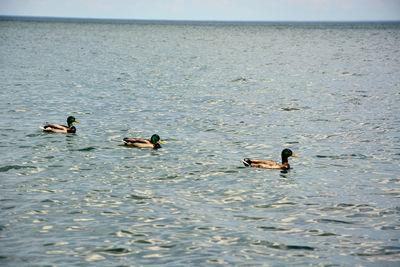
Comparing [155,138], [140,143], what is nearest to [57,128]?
[140,143]

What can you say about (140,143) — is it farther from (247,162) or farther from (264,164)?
(264,164)

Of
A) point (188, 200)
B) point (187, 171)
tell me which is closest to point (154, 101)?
point (187, 171)

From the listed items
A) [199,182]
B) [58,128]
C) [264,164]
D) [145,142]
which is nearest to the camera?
[199,182]

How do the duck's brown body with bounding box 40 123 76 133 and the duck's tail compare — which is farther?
the duck's brown body with bounding box 40 123 76 133

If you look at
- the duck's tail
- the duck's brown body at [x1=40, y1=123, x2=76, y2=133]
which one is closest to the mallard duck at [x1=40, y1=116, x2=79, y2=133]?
the duck's brown body at [x1=40, y1=123, x2=76, y2=133]

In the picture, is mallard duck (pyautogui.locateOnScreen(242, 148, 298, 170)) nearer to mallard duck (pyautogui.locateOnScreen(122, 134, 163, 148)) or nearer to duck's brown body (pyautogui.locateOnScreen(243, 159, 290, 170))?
duck's brown body (pyautogui.locateOnScreen(243, 159, 290, 170))

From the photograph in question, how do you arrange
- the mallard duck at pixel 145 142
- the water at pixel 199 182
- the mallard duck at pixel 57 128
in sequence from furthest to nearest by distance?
1. the mallard duck at pixel 57 128
2. the mallard duck at pixel 145 142
3. the water at pixel 199 182

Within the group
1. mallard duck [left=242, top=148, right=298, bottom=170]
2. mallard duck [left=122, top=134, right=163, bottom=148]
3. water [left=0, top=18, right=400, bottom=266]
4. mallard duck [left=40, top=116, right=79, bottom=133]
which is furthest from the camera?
mallard duck [left=40, top=116, right=79, bottom=133]

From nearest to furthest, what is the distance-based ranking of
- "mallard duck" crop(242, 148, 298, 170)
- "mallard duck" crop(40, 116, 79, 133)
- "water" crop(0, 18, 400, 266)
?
"water" crop(0, 18, 400, 266), "mallard duck" crop(242, 148, 298, 170), "mallard duck" crop(40, 116, 79, 133)

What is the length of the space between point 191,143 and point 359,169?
23.9 feet

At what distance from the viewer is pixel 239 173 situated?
755 inches

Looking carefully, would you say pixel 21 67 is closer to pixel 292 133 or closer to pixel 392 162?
pixel 292 133

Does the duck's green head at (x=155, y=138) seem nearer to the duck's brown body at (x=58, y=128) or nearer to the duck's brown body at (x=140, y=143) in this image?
the duck's brown body at (x=140, y=143)

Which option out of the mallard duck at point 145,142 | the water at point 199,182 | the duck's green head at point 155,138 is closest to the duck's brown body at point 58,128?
the water at point 199,182
